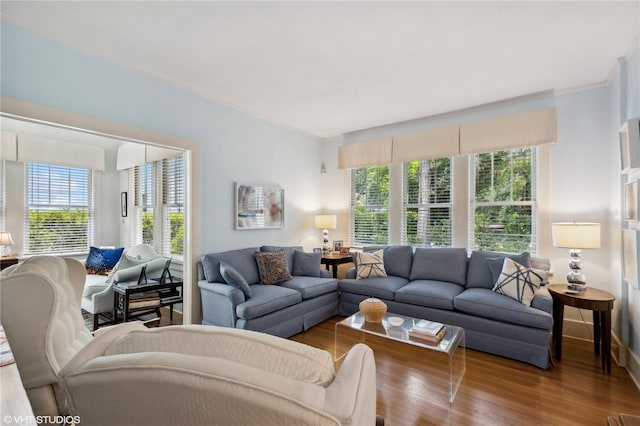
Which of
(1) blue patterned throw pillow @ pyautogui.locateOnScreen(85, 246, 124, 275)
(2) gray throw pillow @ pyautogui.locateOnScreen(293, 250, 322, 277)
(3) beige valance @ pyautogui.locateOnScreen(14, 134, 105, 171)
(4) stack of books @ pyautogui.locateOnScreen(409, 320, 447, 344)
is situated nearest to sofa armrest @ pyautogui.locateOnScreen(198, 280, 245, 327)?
(2) gray throw pillow @ pyautogui.locateOnScreen(293, 250, 322, 277)

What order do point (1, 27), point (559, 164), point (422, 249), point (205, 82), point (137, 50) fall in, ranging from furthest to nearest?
point (422, 249)
point (559, 164)
point (205, 82)
point (137, 50)
point (1, 27)

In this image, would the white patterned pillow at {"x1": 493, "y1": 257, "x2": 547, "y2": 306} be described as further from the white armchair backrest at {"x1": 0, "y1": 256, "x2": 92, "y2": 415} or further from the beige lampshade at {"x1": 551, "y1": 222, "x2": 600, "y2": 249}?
the white armchair backrest at {"x1": 0, "y1": 256, "x2": 92, "y2": 415}

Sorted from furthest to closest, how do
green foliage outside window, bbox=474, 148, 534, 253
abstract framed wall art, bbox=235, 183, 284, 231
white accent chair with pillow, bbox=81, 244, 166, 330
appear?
abstract framed wall art, bbox=235, 183, 284, 231 < green foliage outside window, bbox=474, 148, 534, 253 < white accent chair with pillow, bbox=81, 244, 166, 330

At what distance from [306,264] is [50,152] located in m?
4.56

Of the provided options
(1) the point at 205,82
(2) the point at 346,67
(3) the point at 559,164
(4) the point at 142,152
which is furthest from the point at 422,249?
(4) the point at 142,152

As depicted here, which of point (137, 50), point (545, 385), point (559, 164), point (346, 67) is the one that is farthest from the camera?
point (559, 164)

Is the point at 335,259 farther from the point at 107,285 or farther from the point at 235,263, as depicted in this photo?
the point at 107,285

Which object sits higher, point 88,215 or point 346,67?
point 346,67

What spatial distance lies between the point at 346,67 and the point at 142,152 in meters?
3.86

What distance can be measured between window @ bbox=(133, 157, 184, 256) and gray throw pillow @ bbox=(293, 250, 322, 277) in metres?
1.78

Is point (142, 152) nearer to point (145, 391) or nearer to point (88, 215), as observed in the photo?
point (88, 215)

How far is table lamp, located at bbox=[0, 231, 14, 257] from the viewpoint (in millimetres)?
3955

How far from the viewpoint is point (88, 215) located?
206 inches

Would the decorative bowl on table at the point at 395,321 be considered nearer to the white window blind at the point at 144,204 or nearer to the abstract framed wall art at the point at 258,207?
the abstract framed wall art at the point at 258,207
